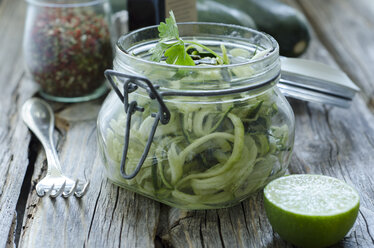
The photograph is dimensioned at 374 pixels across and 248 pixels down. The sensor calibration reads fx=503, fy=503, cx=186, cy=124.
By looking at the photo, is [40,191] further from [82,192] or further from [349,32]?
[349,32]

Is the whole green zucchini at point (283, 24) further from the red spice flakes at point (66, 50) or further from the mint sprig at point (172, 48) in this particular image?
the mint sprig at point (172, 48)

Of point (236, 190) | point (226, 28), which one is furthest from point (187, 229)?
point (226, 28)

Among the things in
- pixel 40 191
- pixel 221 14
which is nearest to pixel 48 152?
pixel 40 191

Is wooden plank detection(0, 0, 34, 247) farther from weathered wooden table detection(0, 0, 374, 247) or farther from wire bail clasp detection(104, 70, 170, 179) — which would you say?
wire bail clasp detection(104, 70, 170, 179)

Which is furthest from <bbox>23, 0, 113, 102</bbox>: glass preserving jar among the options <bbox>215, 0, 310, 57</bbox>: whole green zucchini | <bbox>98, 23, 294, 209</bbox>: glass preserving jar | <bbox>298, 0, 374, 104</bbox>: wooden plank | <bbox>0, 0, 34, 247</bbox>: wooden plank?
<bbox>298, 0, 374, 104</bbox>: wooden plank

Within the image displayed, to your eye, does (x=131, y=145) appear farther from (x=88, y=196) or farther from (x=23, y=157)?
(x=23, y=157)

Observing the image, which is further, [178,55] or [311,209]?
[178,55]
